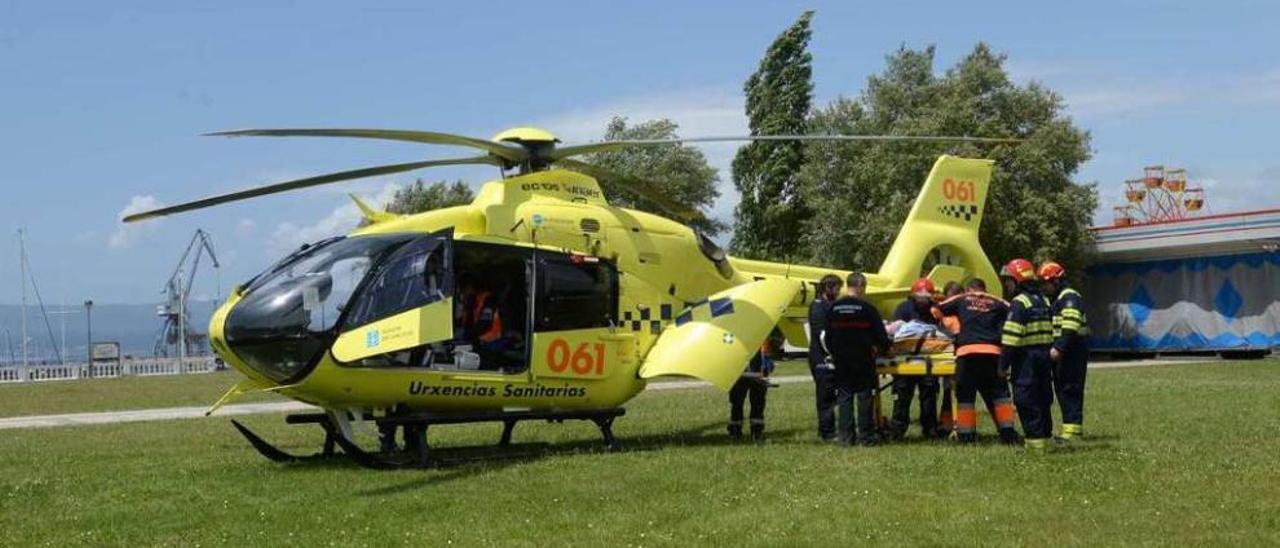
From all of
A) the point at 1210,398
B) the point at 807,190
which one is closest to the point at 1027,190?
the point at 807,190

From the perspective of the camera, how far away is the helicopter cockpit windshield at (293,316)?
11.9 meters

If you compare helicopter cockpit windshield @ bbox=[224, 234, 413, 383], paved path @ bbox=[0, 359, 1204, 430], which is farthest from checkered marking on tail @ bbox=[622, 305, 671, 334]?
paved path @ bbox=[0, 359, 1204, 430]

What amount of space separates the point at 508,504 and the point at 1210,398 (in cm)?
1275

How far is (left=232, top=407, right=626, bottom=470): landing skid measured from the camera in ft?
41.2

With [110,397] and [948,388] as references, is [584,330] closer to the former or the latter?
[948,388]

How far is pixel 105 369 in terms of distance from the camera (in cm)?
5759

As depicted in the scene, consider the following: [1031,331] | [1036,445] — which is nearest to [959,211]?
[1031,331]

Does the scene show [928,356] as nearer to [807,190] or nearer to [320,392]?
[320,392]

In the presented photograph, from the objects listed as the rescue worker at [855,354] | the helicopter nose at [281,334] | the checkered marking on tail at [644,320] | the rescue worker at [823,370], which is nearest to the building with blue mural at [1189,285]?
the rescue worker at [823,370]

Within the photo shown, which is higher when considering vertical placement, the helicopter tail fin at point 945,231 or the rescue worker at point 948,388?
the helicopter tail fin at point 945,231

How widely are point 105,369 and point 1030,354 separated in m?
53.2

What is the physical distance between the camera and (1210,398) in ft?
61.3

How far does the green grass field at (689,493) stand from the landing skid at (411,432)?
8.7 inches

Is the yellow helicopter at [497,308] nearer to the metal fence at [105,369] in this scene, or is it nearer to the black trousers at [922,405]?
the black trousers at [922,405]
